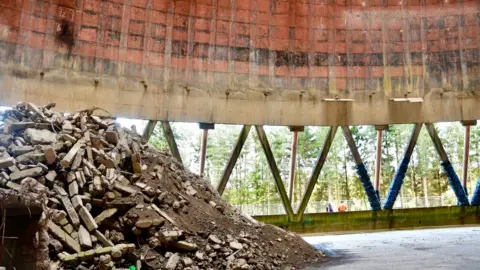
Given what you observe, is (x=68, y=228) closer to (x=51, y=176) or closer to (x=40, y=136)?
(x=51, y=176)

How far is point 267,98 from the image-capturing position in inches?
572

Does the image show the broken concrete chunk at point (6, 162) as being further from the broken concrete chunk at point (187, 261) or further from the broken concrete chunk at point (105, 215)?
the broken concrete chunk at point (187, 261)

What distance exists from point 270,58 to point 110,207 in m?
10.1

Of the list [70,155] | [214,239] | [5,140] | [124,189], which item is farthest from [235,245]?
[5,140]

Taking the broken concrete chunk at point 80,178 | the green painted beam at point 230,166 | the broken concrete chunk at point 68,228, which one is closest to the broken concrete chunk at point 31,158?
the broken concrete chunk at point 80,178

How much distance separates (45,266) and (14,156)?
2.07m

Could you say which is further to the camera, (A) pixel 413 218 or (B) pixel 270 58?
(B) pixel 270 58

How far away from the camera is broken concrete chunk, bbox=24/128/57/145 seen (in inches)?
248

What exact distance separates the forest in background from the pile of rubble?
2181 centimetres

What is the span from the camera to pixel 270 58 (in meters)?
14.8

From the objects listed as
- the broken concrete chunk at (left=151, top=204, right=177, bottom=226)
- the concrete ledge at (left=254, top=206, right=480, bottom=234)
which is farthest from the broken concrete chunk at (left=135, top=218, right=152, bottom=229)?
the concrete ledge at (left=254, top=206, right=480, bottom=234)

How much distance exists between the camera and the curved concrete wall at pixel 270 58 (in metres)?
12.9

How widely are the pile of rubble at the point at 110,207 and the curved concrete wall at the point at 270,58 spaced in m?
5.68

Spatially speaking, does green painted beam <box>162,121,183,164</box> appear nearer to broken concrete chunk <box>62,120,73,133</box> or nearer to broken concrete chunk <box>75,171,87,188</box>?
broken concrete chunk <box>62,120,73,133</box>
